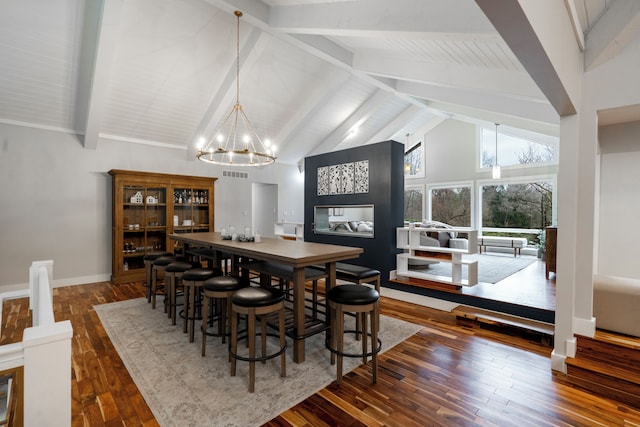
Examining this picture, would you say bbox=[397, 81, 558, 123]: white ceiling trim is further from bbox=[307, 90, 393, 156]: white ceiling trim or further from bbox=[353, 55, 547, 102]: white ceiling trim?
bbox=[307, 90, 393, 156]: white ceiling trim

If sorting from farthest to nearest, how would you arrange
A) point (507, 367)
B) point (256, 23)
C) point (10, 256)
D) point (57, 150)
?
point (57, 150)
point (10, 256)
point (256, 23)
point (507, 367)

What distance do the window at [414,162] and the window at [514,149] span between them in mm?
1827

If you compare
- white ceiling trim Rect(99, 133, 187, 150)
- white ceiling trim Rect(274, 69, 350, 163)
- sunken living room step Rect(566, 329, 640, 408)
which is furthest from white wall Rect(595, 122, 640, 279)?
white ceiling trim Rect(99, 133, 187, 150)

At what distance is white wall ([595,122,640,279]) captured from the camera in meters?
2.93

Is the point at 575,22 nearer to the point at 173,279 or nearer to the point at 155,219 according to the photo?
the point at 173,279

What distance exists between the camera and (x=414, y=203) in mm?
9852

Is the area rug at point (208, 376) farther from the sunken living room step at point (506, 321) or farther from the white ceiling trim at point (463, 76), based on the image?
the white ceiling trim at point (463, 76)

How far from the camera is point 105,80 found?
3.83 meters

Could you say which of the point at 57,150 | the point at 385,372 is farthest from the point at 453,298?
the point at 57,150

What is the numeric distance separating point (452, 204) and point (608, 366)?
7154 mm

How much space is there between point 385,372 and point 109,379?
2.16m

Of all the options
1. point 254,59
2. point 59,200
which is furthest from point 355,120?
point 59,200

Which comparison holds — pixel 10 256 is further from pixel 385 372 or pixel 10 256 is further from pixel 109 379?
pixel 385 372

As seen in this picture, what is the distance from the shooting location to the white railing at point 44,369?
0.96 meters
